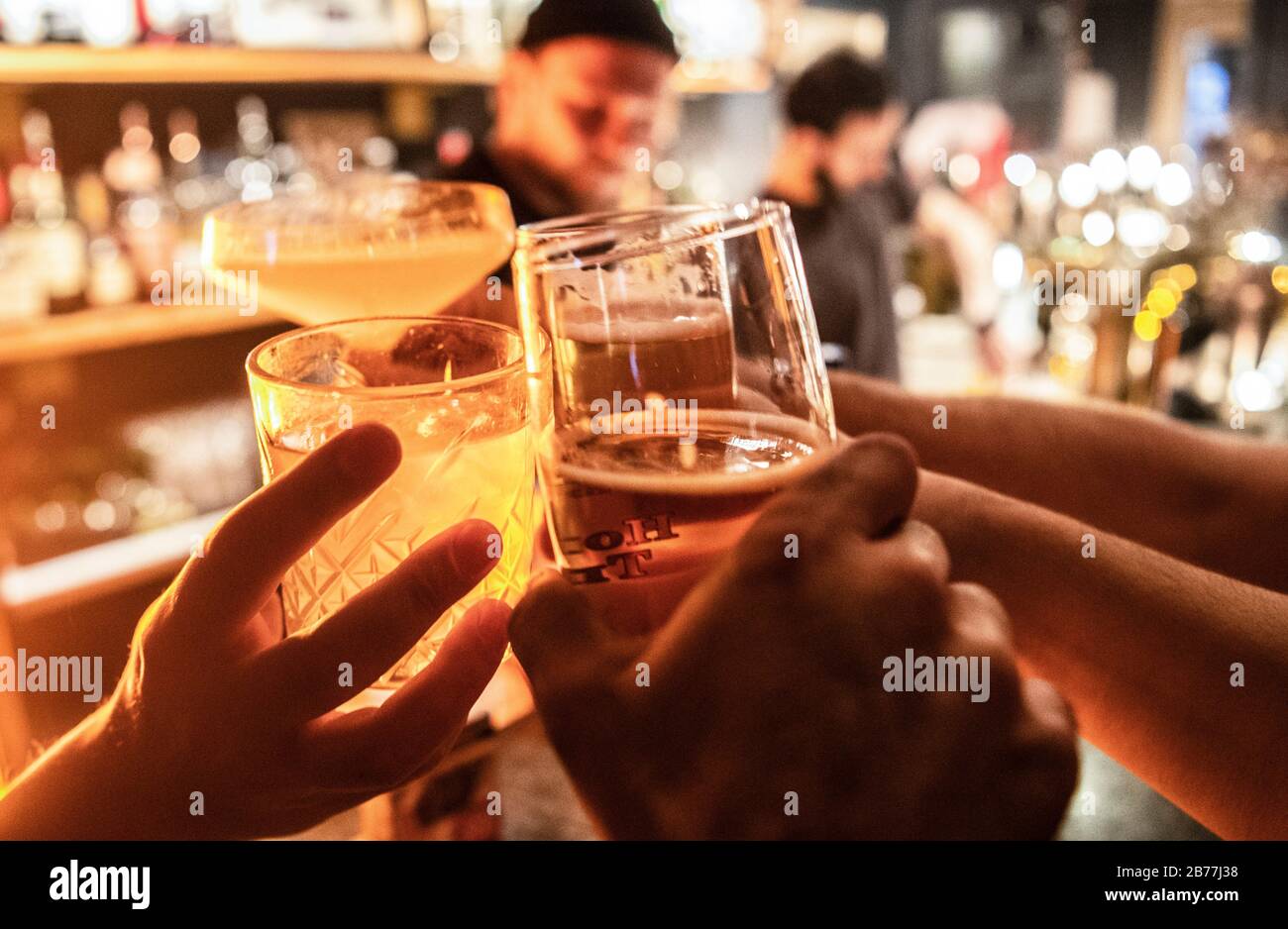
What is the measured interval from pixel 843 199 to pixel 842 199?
0.4 inches

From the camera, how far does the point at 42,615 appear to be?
210 centimetres

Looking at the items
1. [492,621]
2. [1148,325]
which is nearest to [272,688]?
[492,621]

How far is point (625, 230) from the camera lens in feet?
1.68

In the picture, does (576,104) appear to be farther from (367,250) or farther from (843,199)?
(367,250)

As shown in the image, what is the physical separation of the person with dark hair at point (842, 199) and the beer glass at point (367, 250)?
1.92 m

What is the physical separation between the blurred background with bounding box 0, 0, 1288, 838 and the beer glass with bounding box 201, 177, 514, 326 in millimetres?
629

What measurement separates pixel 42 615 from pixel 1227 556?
87.3 inches

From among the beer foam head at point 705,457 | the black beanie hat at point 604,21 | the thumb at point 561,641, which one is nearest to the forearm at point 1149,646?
the beer foam head at point 705,457

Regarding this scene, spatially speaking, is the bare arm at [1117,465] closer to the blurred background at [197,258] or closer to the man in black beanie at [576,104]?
the blurred background at [197,258]

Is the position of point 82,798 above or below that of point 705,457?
below

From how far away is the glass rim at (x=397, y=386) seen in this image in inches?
19.8

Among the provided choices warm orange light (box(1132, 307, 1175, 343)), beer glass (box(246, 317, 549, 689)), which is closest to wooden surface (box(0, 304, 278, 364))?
beer glass (box(246, 317, 549, 689))

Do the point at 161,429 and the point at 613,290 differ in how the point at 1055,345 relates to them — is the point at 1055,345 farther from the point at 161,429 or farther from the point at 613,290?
the point at 613,290
